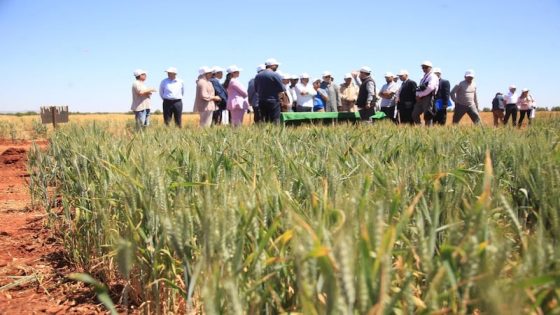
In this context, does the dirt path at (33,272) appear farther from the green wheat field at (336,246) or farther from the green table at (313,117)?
the green table at (313,117)

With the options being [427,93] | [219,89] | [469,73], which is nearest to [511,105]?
[469,73]

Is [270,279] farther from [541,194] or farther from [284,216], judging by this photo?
[541,194]

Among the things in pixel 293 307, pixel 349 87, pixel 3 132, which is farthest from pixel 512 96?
pixel 3 132

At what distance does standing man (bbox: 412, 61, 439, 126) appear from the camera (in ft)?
24.1

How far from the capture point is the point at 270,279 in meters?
0.95

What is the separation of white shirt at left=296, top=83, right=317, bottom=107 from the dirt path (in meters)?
6.05

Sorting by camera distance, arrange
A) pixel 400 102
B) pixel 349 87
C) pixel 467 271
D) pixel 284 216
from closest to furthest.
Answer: pixel 467 271, pixel 284 216, pixel 400 102, pixel 349 87

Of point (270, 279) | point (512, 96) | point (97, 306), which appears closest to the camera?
point (270, 279)

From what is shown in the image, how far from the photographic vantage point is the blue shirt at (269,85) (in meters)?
6.91

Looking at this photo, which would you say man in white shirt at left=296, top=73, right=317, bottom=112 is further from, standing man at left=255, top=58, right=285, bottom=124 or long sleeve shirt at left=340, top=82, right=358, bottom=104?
standing man at left=255, top=58, right=285, bottom=124

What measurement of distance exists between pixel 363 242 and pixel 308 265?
9 cm

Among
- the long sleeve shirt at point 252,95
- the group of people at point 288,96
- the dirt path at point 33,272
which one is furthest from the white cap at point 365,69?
the dirt path at point 33,272

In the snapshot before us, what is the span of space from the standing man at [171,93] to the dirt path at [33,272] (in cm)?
414

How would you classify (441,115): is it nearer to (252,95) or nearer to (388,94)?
(388,94)
